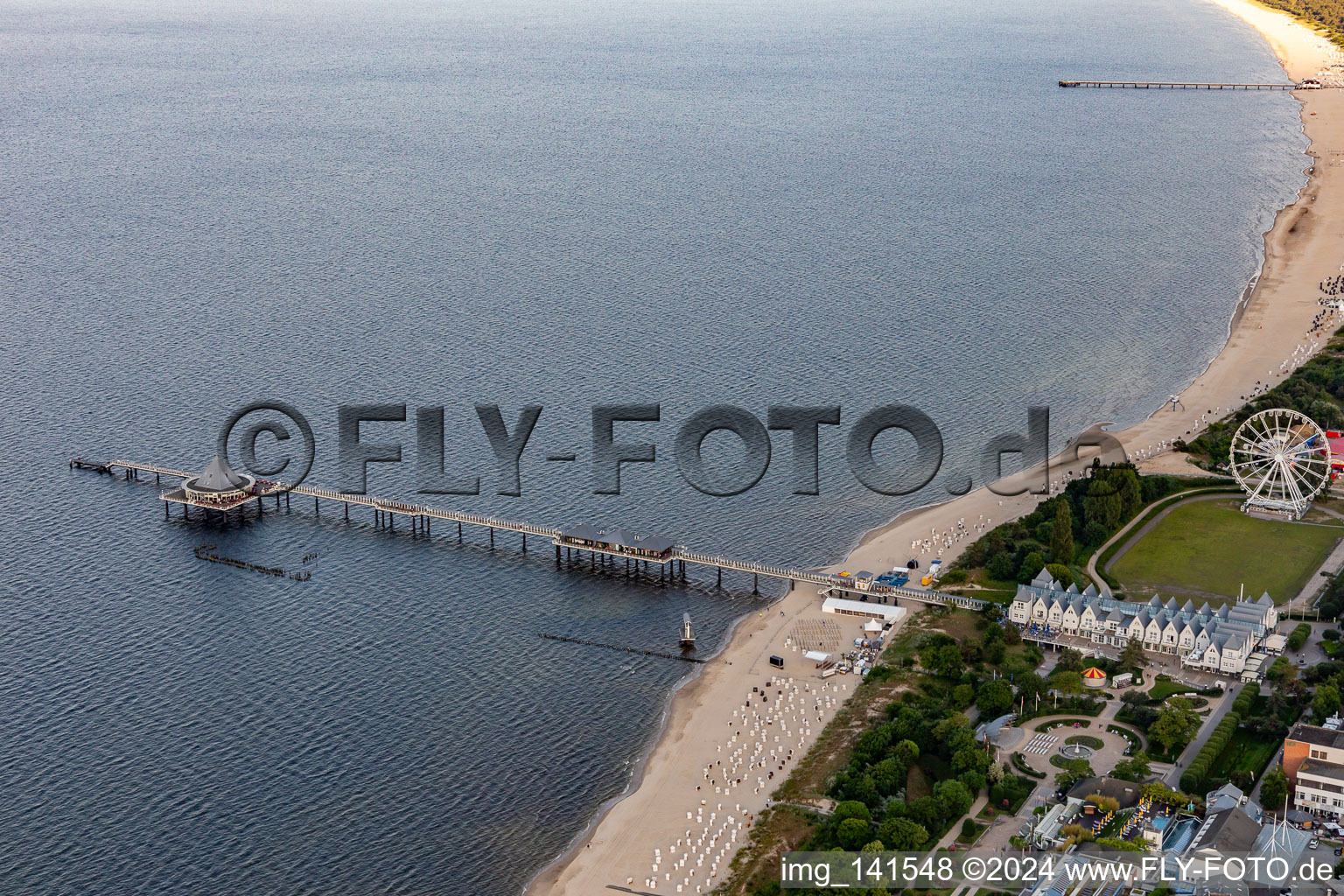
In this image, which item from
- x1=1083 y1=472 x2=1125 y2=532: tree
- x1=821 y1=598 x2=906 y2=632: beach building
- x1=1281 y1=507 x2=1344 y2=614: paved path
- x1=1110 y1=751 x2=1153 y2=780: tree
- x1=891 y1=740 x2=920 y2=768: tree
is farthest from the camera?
x1=1083 y1=472 x2=1125 y2=532: tree

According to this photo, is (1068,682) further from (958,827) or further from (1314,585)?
(1314,585)

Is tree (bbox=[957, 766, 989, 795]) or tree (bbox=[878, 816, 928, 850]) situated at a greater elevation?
tree (bbox=[957, 766, 989, 795])

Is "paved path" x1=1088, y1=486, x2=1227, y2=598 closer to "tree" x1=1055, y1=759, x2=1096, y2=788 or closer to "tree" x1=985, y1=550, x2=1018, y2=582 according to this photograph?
"tree" x1=985, y1=550, x2=1018, y2=582


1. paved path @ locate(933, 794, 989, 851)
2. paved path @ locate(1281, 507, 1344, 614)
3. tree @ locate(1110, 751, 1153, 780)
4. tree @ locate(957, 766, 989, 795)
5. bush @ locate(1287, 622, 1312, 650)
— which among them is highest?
paved path @ locate(1281, 507, 1344, 614)

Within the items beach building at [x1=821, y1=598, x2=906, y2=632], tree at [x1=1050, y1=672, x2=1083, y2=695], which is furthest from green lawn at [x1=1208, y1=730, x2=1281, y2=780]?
beach building at [x1=821, y1=598, x2=906, y2=632]

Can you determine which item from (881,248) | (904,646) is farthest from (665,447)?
(881,248)

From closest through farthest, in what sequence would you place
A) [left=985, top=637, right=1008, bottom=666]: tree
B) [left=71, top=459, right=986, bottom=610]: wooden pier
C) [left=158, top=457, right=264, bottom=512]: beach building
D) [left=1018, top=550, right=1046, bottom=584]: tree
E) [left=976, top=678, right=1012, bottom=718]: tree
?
[left=976, top=678, right=1012, bottom=718]: tree
[left=985, top=637, right=1008, bottom=666]: tree
[left=1018, top=550, right=1046, bottom=584]: tree
[left=71, top=459, right=986, bottom=610]: wooden pier
[left=158, top=457, right=264, bottom=512]: beach building

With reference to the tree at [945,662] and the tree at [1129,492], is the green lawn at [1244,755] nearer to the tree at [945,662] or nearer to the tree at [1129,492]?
the tree at [945,662]

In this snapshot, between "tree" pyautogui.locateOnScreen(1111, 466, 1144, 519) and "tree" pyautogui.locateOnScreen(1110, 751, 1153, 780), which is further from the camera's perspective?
"tree" pyautogui.locateOnScreen(1111, 466, 1144, 519)
